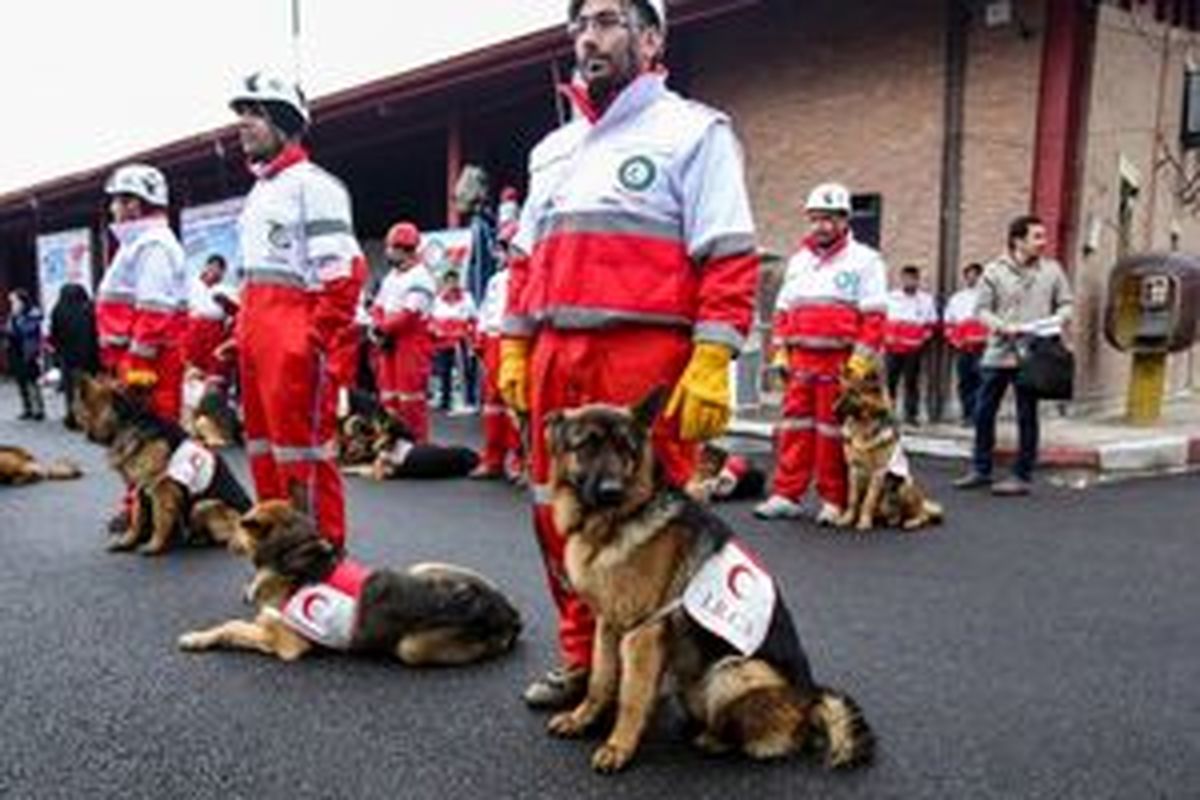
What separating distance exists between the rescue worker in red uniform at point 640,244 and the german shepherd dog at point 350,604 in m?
0.93

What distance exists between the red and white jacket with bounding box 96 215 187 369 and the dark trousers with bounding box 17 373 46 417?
32.6 ft

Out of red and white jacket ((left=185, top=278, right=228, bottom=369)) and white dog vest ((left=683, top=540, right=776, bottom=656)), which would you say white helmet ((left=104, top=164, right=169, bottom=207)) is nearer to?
red and white jacket ((left=185, top=278, right=228, bottom=369))

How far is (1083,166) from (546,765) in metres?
10.4

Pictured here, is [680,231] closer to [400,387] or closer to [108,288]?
[108,288]

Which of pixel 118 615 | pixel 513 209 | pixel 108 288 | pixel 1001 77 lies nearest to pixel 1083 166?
pixel 1001 77

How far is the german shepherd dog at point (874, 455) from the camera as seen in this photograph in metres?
7.42

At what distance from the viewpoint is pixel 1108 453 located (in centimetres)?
979

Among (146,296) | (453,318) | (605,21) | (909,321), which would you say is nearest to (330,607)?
(605,21)

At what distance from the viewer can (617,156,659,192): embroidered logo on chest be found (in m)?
3.63

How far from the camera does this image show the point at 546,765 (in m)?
3.56

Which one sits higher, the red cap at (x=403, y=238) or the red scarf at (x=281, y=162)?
the red scarf at (x=281, y=162)

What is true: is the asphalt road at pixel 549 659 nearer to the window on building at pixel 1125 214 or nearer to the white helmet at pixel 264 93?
the white helmet at pixel 264 93

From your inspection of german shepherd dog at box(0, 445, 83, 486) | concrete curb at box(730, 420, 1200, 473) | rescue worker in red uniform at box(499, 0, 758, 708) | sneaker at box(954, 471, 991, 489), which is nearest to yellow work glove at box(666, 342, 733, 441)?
rescue worker in red uniform at box(499, 0, 758, 708)

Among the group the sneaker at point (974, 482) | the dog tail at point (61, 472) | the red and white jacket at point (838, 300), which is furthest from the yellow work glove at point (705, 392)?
the dog tail at point (61, 472)
